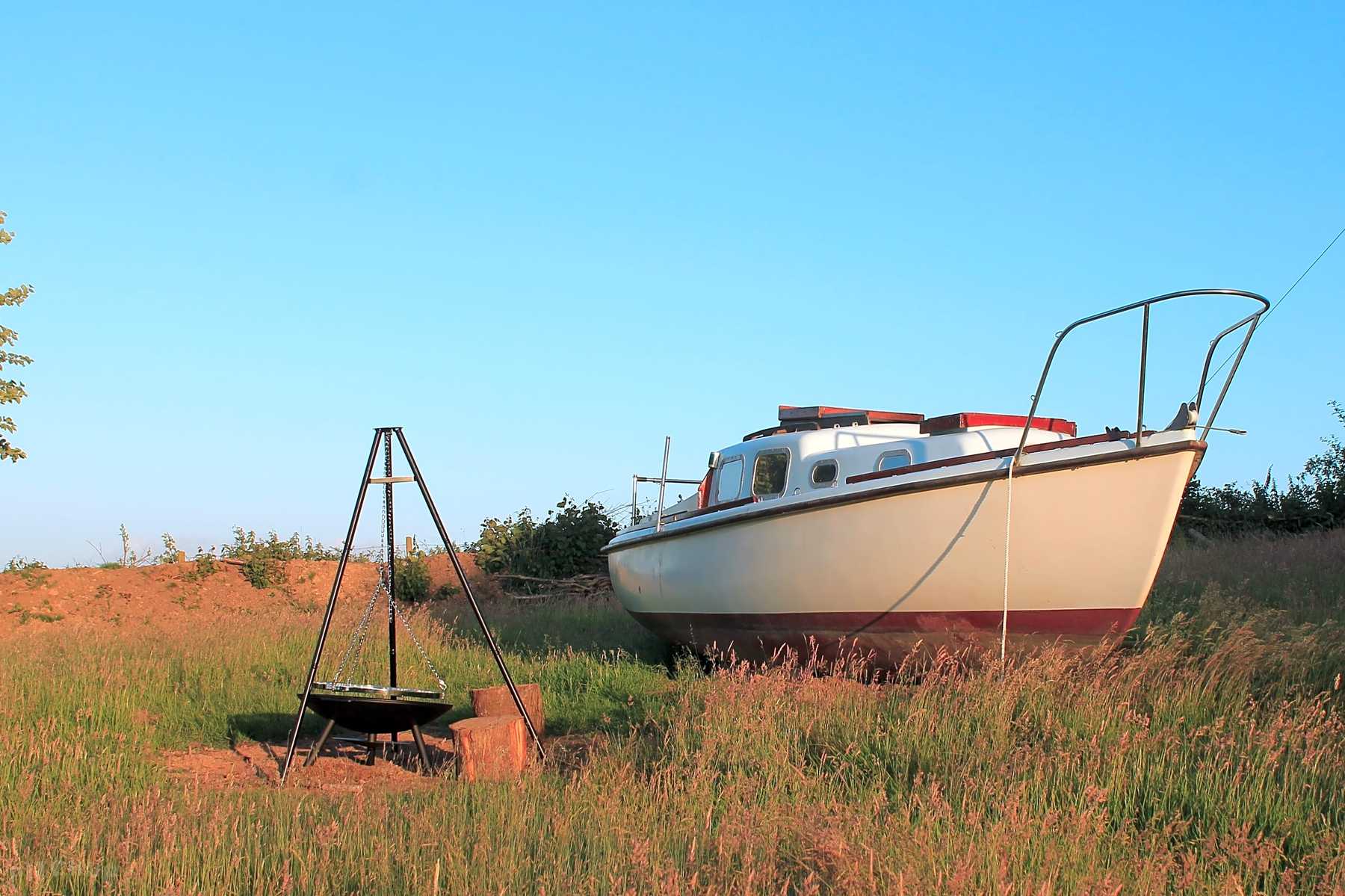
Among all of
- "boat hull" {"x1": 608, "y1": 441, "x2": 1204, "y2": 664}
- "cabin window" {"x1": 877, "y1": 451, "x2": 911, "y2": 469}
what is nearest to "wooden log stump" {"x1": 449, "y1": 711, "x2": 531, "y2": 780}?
"boat hull" {"x1": 608, "y1": 441, "x2": 1204, "y2": 664}

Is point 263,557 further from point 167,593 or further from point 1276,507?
point 1276,507

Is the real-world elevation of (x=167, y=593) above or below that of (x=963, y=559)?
below

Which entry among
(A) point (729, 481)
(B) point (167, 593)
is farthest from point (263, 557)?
(A) point (729, 481)

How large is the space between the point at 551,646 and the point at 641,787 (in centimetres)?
717

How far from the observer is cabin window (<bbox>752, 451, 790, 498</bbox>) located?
10319mm

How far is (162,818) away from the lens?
16.3 ft

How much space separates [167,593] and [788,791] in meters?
16.3

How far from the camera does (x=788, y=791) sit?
5840 millimetres

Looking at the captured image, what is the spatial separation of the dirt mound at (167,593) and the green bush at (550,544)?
55 centimetres

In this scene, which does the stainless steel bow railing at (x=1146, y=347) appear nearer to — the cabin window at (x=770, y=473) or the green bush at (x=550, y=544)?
the cabin window at (x=770, y=473)

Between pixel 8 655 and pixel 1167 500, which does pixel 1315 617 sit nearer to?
pixel 1167 500

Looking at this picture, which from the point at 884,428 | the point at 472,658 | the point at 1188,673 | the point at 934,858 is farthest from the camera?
the point at 472,658

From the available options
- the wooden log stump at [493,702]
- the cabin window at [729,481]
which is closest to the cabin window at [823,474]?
the cabin window at [729,481]

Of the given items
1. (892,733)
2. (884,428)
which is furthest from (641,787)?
(884,428)
